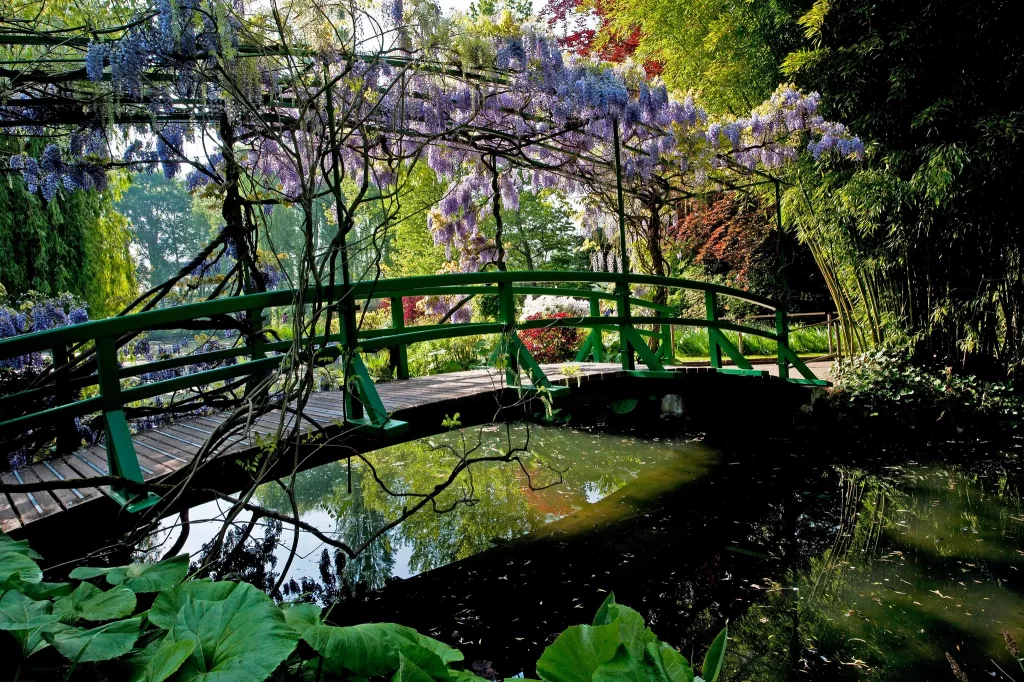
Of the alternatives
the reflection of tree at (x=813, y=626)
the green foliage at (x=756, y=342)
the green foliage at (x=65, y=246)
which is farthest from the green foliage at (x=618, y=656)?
the green foliage at (x=756, y=342)

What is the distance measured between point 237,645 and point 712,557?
3661 mm

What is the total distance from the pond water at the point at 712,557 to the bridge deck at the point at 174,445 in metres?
0.45

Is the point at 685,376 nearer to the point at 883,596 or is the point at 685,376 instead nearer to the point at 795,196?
the point at 883,596

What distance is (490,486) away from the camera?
17.6 feet

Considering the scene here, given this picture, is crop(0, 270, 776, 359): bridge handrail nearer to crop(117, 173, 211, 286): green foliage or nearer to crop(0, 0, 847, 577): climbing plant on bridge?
crop(0, 0, 847, 577): climbing plant on bridge

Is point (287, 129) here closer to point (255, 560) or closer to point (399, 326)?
point (399, 326)

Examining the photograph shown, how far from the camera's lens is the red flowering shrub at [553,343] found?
9.12 meters

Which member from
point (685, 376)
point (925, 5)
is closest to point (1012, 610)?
point (685, 376)

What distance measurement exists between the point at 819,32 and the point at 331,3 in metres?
6.16

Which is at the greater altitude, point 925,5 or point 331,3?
point 925,5

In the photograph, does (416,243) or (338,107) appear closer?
(338,107)

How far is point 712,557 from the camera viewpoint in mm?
3939

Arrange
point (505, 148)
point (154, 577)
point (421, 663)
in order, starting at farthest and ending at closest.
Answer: point (505, 148), point (154, 577), point (421, 663)

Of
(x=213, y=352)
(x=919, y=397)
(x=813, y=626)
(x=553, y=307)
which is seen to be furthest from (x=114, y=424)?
(x=553, y=307)
